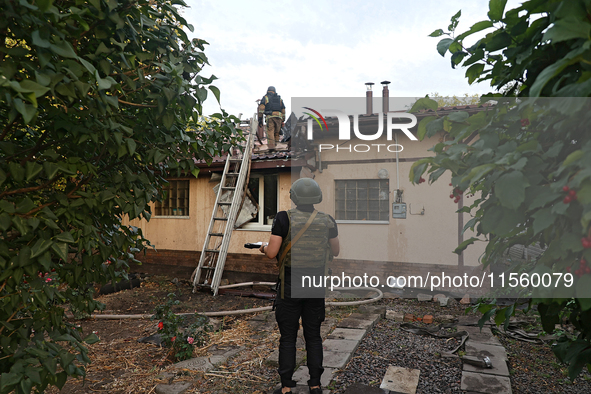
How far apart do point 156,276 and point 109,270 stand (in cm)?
869

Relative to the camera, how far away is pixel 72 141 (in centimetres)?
205

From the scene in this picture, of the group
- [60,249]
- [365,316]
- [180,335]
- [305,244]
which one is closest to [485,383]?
[305,244]

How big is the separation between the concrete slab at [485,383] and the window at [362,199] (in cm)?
504

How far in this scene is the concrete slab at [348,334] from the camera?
5062 millimetres

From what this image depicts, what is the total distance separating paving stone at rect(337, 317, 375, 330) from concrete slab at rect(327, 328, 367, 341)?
5.7 inches

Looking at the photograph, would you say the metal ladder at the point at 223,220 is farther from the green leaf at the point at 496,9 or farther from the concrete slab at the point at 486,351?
the green leaf at the point at 496,9

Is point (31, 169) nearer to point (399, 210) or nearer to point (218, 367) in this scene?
point (218, 367)

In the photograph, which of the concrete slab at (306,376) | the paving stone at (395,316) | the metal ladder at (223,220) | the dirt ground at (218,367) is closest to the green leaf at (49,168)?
the dirt ground at (218,367)

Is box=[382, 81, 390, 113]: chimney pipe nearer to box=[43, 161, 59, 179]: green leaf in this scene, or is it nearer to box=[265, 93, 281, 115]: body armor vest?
box=[265, 93, 281, 115]: body armor vest

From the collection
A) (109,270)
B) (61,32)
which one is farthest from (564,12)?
(109,270)

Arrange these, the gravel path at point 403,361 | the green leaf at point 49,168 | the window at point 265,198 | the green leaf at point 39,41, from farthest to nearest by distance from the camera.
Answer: the window at point 265,198, the gravel path at point 403,361, the green leaf at point 49,168, the green leaf at point 39,41

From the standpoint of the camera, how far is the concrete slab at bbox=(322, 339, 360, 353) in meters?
4.59

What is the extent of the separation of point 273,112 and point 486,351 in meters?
9.62

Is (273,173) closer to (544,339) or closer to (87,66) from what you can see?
(544,339)
